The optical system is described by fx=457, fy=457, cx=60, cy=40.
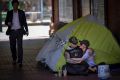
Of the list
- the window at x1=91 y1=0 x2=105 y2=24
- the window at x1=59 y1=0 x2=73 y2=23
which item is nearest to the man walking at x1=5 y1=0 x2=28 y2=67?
the window at x1=91 y1=0 x2=105 y2=24

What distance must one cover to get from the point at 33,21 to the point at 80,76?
27436mm

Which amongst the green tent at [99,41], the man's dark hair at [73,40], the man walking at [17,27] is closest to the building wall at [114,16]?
the green tent at [99,41]

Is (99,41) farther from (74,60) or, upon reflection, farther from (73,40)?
(74,60)

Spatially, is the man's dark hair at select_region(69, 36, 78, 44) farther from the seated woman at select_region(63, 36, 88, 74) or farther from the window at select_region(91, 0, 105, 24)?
the window at select_region(91, 0, 105, 24)

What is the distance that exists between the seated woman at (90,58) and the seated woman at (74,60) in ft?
0.32

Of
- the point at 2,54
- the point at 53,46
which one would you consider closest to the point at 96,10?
the point at 53,46

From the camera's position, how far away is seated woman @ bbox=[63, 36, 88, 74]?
35.1 ft

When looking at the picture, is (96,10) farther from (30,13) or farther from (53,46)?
(30,13)

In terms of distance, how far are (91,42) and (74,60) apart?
0.66 meters

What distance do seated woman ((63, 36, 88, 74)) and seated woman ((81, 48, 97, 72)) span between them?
10 centimetres

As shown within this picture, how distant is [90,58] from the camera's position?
429 inches

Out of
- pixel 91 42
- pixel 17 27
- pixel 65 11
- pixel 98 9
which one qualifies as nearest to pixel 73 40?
pixel 91 42

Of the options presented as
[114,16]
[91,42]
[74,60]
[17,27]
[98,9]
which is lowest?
[74,60]

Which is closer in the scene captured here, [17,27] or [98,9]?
[17,27]
